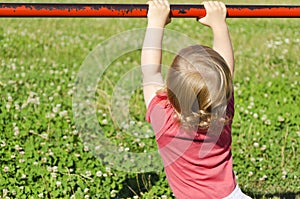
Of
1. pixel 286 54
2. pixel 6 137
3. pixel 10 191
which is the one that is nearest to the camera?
pixel 10 191

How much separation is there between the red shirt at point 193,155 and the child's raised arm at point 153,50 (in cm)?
12

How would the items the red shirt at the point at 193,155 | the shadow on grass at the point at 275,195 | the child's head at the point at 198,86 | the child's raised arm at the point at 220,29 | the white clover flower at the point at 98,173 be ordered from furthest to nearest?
1. the white clover flower at the point at 98,173
2. the shadow on grass at the point at 275,195
3. the child's raised arm at the point at 220,29
4. the red shirt at the point at 193,155
5. the child's head at the point at 198,86

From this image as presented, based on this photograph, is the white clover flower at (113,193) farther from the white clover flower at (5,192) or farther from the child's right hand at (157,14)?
the child's right hand at (157,14)

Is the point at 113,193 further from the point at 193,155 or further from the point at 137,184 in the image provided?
the point at 193,155

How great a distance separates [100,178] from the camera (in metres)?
6.16

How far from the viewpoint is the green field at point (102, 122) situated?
607cm

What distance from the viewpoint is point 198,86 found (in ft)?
11.8

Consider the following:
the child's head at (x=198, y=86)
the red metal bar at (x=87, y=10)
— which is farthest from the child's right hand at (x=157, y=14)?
the child's head at (x=198, y=86)

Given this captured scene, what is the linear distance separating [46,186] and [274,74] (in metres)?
4.65

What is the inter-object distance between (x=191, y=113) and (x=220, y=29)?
745mm

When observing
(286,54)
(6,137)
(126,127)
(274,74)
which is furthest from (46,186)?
(286,54)

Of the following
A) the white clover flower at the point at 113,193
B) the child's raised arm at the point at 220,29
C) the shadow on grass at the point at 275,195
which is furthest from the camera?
the shadow on grass at the point at 275,195

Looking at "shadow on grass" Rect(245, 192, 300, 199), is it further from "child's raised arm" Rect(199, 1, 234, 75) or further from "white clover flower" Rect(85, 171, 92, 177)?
"child's raised arm" Rect(199, 1, 234, 75)

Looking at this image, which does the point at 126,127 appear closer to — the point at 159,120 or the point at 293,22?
the point at 159,120
